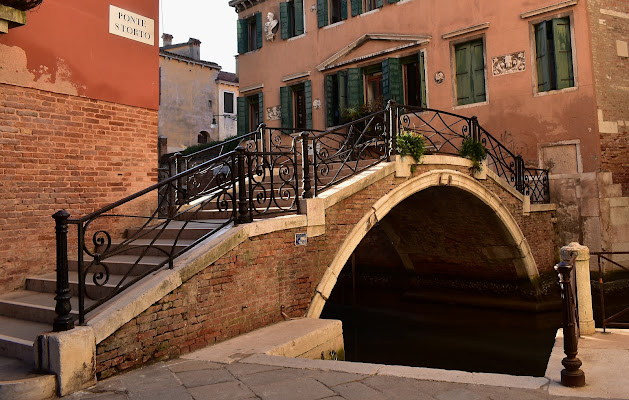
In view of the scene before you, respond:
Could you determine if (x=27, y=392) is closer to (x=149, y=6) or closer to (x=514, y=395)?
(x=514, y=395)

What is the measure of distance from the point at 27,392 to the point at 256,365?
1.64 metres

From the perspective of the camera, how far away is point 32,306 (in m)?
4.79

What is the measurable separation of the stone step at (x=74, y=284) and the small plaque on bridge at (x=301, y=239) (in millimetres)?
1861

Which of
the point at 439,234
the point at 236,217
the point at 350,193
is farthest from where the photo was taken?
the point at 439,234

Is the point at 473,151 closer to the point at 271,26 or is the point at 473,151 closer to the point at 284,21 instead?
the point at 284,21

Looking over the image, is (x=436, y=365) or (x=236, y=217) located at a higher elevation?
(x=236, y=217)

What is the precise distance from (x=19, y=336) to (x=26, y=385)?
3.45 ft

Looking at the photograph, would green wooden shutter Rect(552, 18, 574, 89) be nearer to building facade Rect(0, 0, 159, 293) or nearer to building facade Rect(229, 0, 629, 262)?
building facade Rect(229, 0, 629, 262)

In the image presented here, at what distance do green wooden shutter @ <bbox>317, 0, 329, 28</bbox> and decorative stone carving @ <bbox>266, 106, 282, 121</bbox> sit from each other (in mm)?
3039

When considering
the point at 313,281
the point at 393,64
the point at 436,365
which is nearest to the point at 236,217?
the point at 313,281

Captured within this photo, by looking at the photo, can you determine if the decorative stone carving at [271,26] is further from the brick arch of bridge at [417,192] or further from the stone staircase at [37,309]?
the stone staircase at [37,309]

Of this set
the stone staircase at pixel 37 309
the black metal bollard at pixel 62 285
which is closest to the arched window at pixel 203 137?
the stone staircase at pixel 37 309

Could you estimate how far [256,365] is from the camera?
4047 millimetres

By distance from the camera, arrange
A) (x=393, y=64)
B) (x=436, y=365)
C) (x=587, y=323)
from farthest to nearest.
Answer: (x=393, y=64)
(x=436, y=365)
(x=587, y=323)
